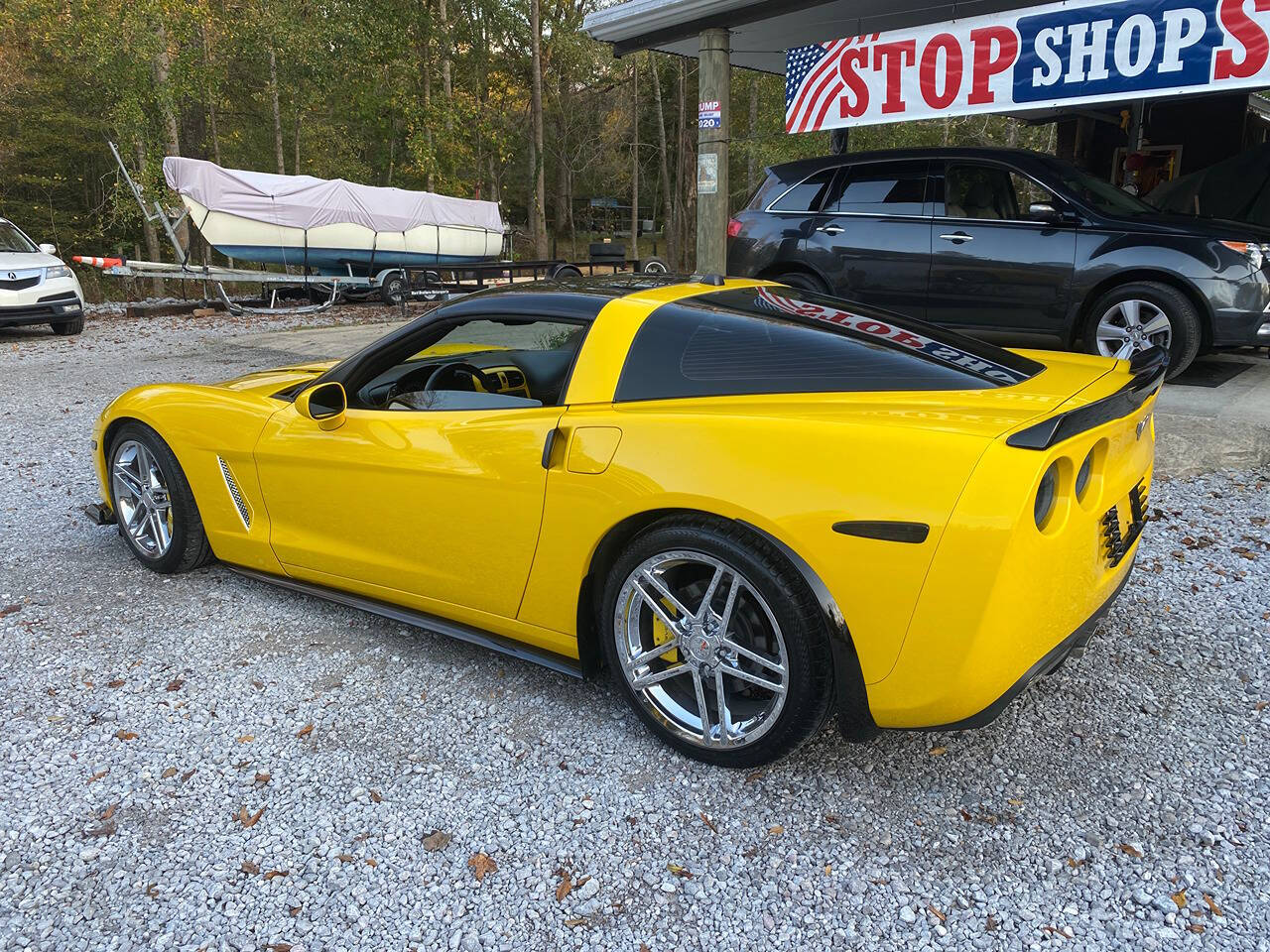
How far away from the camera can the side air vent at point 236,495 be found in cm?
367

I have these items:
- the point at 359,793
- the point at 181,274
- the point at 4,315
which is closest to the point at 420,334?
the point at 359,793

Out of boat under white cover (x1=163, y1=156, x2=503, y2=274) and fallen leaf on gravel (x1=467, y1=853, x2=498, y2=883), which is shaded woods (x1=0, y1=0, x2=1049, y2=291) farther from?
fallen leaf on gravel (x1=467, y1=853, x2=498, y2=883)

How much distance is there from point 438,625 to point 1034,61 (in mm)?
7656

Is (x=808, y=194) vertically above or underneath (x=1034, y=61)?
underneath

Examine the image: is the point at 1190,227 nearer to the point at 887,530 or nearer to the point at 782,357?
the point at 782,357

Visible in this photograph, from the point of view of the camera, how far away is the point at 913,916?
2041mm

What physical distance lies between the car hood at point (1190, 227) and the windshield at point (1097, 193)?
0.16 m

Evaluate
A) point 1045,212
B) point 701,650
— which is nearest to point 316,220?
point 1045,212

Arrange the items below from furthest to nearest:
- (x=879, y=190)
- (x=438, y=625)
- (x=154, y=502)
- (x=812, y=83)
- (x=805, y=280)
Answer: (x=812, y=83) → (x=805, y=280) → (x=879, y=190) → (x=154, y=502) → (x=438, y=625)

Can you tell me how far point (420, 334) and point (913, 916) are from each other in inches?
94.2

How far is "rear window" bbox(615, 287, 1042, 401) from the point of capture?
2531 millimetres

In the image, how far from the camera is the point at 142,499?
401 cm

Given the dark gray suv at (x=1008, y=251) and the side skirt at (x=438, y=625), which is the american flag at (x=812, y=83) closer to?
the dark gray suv at (x=1008, y=251)

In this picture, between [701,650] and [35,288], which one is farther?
[35,288]
